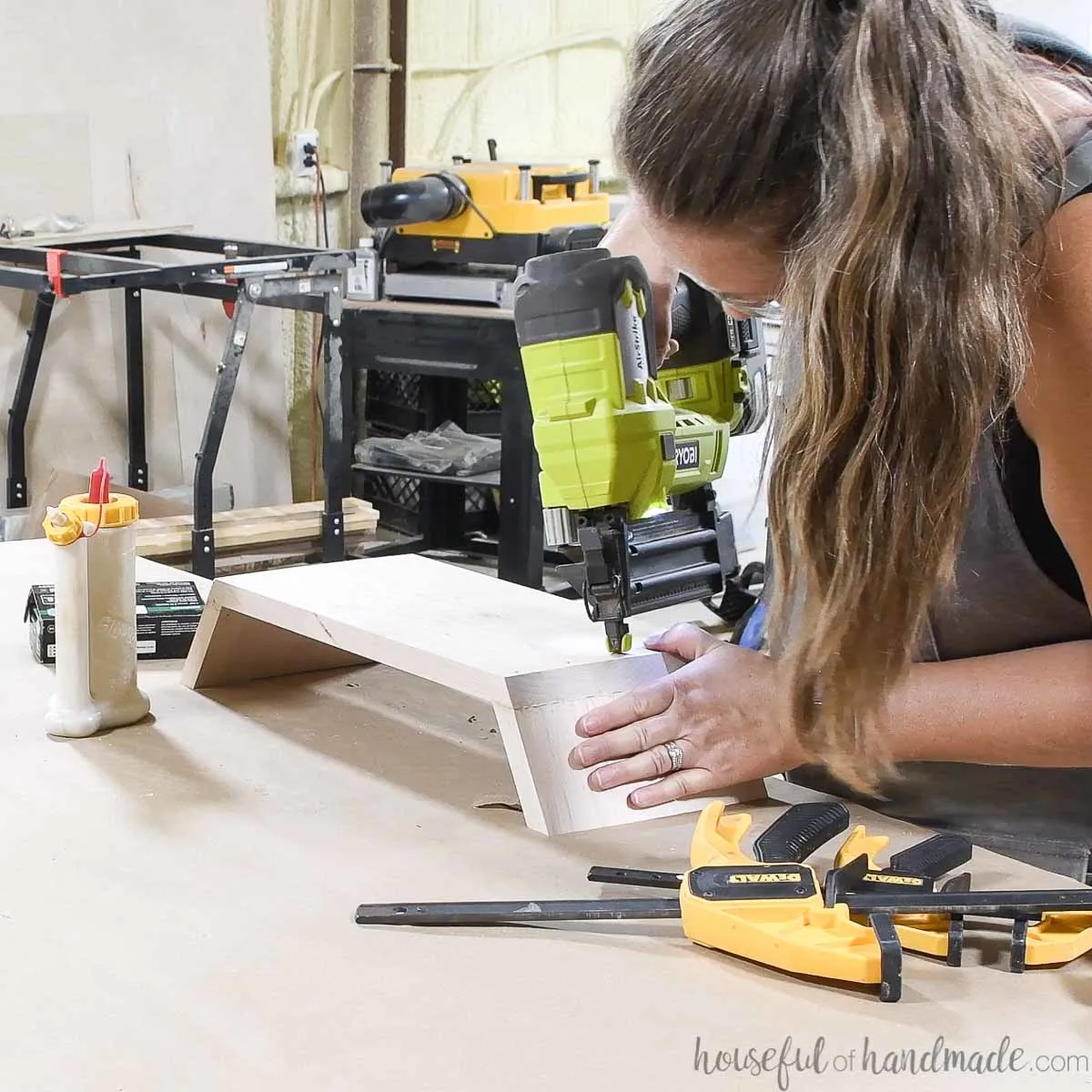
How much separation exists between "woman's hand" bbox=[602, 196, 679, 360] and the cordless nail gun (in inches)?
3.3

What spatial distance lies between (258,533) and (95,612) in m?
2.02

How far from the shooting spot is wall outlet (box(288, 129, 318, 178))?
13.6 feet

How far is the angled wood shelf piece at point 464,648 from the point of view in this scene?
1.19 meters

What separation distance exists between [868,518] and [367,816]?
0.54m

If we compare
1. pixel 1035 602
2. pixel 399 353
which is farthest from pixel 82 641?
pixel 399 353

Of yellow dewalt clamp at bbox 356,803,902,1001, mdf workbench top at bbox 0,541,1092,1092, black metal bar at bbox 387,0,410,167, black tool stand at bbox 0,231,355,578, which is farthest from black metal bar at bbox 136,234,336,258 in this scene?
yellow dewalt clamp at bbox 356,803,902,1001

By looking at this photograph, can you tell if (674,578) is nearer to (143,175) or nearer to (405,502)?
(143,175)

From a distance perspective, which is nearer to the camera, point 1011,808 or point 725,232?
point 725,232

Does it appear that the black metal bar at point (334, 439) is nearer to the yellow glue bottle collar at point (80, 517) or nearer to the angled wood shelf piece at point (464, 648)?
the angled wood shelf piece at point (464, 648)

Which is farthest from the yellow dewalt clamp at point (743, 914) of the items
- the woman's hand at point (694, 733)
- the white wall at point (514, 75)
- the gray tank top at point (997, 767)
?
the white wall at point (514, 75)

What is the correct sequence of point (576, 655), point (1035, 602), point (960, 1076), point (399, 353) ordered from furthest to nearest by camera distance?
1. point (399, 353)
2. point (576, 655)
3. point (1035, 602)
4. point (960, 1076)

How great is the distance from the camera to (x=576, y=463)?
51.2 inches

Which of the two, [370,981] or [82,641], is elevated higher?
[82,641]

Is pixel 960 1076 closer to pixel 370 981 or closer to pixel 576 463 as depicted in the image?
pixel 370 981
